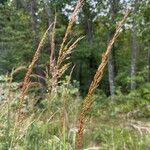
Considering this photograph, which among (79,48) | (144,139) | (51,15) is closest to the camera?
(144,139)

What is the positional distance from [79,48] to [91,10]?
287 cm

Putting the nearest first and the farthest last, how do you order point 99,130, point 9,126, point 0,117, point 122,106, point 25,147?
1. point 9,126
2. point 0,117
3. point 25,147
4. point 99,130
5. point 122,106

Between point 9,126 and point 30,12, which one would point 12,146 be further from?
point 30,12

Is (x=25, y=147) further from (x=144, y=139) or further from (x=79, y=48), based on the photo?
(x=79, y=48)

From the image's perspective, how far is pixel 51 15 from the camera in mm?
25641

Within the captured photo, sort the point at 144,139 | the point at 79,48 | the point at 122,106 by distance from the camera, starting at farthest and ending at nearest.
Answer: the point at 79,48 → the point at 122,106 → the point at 144,139

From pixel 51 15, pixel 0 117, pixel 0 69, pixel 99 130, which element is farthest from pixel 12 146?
pixel 51 15

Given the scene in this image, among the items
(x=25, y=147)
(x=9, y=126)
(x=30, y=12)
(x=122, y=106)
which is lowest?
(x=122, y=106)

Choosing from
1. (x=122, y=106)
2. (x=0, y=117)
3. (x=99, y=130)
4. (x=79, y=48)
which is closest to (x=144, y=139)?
(x=99, y=130)

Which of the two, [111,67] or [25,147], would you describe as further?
[111,67]

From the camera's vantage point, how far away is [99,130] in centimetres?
986

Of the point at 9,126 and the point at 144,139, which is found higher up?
the point at 9,126

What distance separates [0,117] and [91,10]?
26798 millimetres

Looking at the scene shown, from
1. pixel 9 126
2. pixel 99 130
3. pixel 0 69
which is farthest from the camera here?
pixel 0 69
